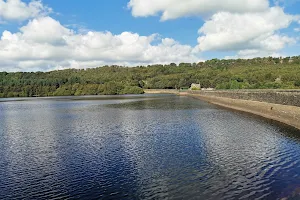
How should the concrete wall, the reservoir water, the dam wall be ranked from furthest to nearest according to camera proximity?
the concrete wall, the dam wall, the reservoir water

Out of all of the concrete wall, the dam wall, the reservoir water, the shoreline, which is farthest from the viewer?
the concrete wall

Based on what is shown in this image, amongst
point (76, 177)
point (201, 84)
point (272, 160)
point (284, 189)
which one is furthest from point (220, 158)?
point (201, 84)

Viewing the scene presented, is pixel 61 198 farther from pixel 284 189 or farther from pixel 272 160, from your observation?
pixel 272 160

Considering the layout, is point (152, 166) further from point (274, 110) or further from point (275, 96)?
point (275, 96)

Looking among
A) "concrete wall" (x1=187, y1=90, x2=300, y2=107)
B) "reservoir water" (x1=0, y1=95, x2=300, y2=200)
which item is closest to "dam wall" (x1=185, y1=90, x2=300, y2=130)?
"concrete wall" (x1=187, y1=90, x2=300, y2=107)

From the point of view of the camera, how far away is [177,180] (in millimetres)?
11891

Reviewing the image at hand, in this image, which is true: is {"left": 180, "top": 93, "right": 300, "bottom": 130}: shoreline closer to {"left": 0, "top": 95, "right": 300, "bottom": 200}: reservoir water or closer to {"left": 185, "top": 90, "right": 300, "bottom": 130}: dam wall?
{"left": 185, "top": 90, "right": 300, "bottom": 130}: dam wall

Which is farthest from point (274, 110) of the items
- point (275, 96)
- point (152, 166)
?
point (152, 166)

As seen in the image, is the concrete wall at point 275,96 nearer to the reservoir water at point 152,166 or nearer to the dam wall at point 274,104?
the dam wall at point 274,104

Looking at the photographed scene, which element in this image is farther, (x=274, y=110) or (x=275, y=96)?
(x=275, y=96)

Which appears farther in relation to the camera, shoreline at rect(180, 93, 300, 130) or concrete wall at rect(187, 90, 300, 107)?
concrete wall at rect(187, 90, 300, 107)

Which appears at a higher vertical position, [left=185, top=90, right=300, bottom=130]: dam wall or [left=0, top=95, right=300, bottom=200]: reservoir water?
[left=185, top=90, right=300, bottom=130]: dam wall

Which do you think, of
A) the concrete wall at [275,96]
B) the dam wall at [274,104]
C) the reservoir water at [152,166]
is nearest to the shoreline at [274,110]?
the dam wall at [274,104]

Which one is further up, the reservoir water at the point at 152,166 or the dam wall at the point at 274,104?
the dam wall at the point at 274,104
